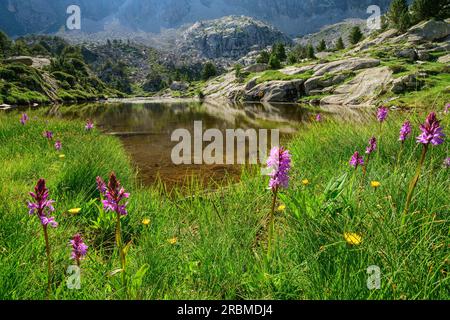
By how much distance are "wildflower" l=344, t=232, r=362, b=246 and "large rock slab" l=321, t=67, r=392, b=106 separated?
47.6 meters

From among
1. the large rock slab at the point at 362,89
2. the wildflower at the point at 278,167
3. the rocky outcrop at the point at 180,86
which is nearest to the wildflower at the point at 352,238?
the wildflower at the point at 278,167

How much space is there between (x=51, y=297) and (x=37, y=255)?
3.60ft

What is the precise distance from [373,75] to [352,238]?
59.1 m

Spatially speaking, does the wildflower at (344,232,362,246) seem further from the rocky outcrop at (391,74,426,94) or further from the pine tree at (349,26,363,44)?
the pine tree at (349,26,363,44)

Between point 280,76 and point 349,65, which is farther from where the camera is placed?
point 280,76

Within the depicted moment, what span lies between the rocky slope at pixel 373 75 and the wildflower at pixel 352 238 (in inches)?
1627

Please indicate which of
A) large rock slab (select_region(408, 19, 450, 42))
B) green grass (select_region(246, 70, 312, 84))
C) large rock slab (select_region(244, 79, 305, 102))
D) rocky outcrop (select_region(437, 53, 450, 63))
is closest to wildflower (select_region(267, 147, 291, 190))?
rocky outcrop (select_region(437, 53, 450, 63))

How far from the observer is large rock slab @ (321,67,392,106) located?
4846 centimetres

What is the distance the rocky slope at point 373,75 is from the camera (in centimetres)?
4584

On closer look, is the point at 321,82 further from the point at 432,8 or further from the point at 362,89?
the point at 432,8

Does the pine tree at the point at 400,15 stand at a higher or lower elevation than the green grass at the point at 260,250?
higher

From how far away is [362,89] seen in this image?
2045 inches

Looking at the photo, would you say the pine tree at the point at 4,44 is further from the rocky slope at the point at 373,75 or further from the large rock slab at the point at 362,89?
the large rock slab at the point at 362,89

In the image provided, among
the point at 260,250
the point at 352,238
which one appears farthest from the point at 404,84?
the point at 352,238
